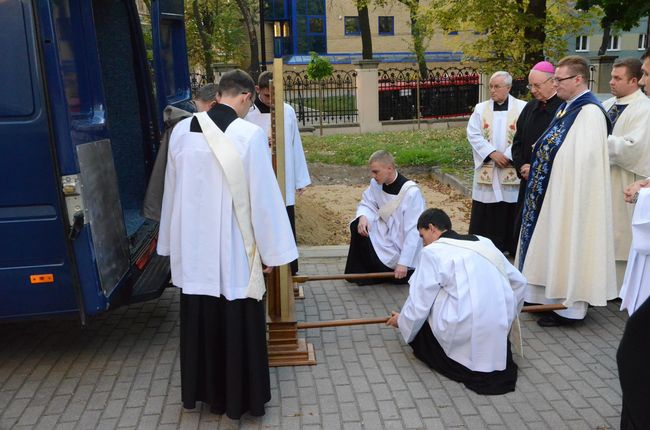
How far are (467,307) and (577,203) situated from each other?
4.80 ft

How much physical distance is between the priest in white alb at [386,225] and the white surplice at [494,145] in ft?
4.00

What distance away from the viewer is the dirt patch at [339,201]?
8.48 meters

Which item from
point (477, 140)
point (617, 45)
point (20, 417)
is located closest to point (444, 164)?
point (477, 140)

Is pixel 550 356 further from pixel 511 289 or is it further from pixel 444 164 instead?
pixel 444 164

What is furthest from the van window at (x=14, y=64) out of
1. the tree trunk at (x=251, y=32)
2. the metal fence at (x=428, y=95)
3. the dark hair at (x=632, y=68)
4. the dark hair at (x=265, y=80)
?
the metal fence at (x=428, y=95)

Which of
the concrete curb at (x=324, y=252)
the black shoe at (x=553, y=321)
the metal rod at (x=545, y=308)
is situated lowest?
the concrete curb at (x=324, y=252)

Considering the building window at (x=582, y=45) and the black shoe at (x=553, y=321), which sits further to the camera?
the building window at (x=582, y=45)

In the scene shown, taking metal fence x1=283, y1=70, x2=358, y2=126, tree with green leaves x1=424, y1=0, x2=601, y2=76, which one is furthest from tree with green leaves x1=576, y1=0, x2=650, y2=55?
metal fence x1=283, y1=70, x2=358, y2=126

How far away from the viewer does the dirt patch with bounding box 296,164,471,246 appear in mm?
8484

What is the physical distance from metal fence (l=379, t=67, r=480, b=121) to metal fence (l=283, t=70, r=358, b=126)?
946mm

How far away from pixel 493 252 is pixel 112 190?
8.41 ft

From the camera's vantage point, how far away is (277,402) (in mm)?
4109

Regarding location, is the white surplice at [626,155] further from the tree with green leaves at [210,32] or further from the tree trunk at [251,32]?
the tree with green leaves at [210,32]

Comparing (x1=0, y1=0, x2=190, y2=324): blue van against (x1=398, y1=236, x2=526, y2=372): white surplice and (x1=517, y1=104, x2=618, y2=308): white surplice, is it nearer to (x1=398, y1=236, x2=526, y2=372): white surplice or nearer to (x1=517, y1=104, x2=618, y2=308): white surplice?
(x1=398, y1=236, x2=526, y2=372): white surplice
